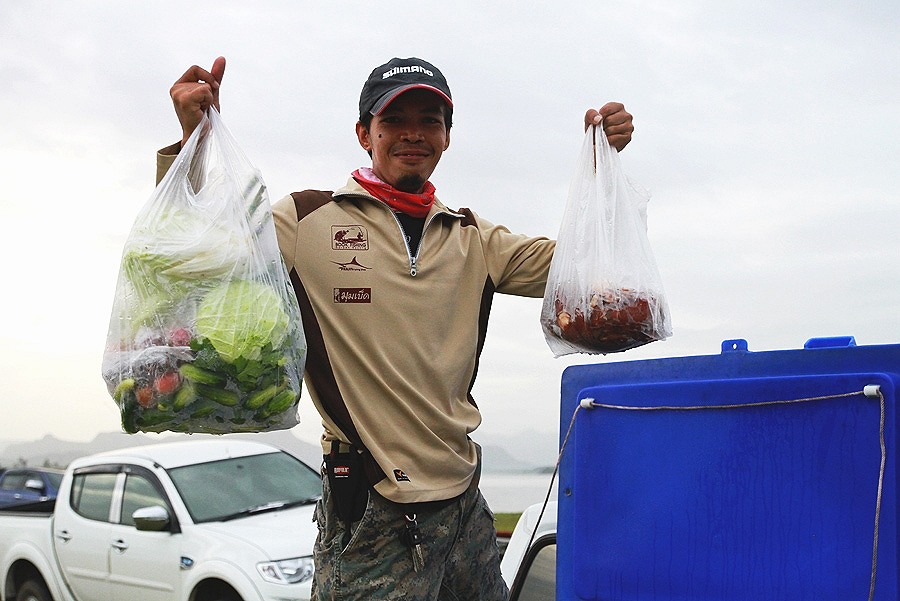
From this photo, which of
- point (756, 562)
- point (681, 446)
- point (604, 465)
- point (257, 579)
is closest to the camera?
point (756, 562)

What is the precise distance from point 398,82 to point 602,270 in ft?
2.51

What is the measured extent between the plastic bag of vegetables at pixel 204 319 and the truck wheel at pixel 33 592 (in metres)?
6.63

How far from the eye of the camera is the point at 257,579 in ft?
20.1

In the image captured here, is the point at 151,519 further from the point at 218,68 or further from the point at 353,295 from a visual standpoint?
the point at 218,68

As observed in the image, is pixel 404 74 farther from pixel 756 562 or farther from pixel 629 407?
pixel 756 562

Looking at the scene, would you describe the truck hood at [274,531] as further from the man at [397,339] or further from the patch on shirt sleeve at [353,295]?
the patch on shirt sleeve at [353,295]

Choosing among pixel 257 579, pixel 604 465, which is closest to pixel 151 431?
pixel 604 465

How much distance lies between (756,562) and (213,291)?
4.19 feet

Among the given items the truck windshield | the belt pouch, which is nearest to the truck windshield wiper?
the truck windshield

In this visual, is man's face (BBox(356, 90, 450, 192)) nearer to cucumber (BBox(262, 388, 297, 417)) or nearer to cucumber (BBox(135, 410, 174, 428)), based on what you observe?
cucumber (BBox(262, 388, 297, 417))

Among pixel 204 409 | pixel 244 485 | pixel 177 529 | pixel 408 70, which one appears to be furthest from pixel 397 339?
pixel 244 485

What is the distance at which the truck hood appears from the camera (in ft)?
20.6

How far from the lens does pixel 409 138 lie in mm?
2969

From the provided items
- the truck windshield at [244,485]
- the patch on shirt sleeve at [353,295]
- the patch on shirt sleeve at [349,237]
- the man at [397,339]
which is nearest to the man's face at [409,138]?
the man at [397,339]
